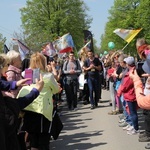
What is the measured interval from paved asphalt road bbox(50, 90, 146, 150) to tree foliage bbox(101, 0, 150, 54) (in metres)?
30.4

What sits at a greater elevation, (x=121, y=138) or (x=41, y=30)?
(x=41, y=30)

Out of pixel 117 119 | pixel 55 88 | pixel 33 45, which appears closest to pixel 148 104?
pixel 55 88

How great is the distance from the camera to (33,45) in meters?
33.8

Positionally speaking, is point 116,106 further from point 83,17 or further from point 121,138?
point 83,17

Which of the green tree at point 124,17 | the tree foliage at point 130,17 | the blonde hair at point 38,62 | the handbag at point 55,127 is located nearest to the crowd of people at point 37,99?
the blonde hair at point 38,62

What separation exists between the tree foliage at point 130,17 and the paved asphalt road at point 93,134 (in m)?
30.4

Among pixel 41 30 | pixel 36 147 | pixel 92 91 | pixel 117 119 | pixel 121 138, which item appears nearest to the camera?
pixel 36 147

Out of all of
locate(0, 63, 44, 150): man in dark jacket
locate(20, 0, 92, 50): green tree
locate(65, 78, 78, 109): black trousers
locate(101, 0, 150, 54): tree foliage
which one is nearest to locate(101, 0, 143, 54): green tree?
locate(101, 0, 150, 54): tree foliage

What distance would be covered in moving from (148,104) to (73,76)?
7324 millimetres

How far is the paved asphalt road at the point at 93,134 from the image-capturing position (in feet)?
20.3

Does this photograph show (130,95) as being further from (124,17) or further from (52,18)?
(124,17)

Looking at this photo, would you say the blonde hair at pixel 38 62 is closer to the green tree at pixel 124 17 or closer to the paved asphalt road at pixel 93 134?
the paved asphalt road at pixel 93 134

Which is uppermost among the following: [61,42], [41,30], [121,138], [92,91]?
[41,30]

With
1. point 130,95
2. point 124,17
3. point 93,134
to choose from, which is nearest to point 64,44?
point 93,134
